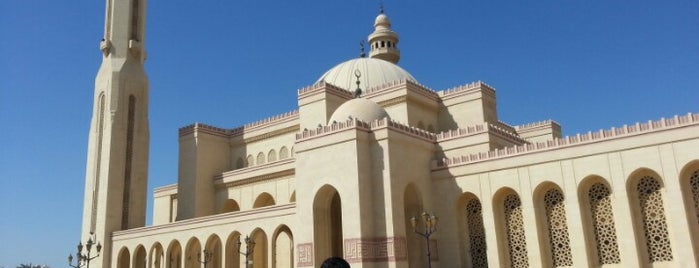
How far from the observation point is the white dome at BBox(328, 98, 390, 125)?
2109 centimetres

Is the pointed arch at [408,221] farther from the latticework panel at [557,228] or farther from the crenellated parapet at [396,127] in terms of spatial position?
the latticework panel at [557,228]

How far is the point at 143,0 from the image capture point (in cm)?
3028

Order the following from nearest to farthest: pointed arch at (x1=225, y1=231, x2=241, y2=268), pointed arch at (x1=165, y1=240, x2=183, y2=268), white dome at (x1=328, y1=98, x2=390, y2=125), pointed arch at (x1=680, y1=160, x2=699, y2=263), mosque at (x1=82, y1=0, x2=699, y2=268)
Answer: pointed arch at (x1=680, y1=160, x2=699, y2=263)
mosque at (x1=82, y1=0, x2=699, y2=268)
white dome at (x1=328, y1=98, x2=390, y2=125)
pointed arch at (x1=225, y1=231, x2=241, y2=268)
pointed arch at (x1=165, y1=240, x2=183, y2=268)

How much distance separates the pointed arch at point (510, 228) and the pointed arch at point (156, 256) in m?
14.1

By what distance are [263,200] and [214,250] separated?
311 centimetres

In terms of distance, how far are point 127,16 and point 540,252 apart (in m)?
21.6

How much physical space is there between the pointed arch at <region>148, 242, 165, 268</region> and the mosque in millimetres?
196

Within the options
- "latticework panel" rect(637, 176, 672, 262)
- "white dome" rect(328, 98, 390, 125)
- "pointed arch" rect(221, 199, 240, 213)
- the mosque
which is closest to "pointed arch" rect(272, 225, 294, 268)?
the mosque

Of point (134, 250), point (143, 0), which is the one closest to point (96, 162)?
point (134, 250)

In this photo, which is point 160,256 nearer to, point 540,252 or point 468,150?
point 468,150

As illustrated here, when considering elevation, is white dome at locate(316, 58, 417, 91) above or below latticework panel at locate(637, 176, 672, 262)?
above

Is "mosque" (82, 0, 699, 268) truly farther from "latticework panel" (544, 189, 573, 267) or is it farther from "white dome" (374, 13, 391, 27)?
"white dome" (374, 13, 391, 27)

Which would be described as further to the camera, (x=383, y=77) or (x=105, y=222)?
(x=383, y=77)

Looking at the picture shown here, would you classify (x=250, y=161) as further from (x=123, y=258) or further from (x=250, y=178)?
(x=123, y=258)
